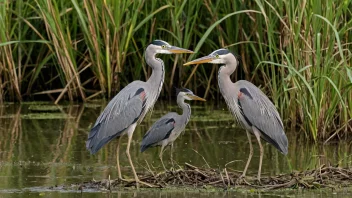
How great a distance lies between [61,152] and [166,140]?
48.6 inches

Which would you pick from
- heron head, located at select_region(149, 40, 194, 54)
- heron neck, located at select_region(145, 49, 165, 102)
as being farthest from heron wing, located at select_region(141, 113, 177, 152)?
heron head, located at select_region(149, 40, 194, 54)

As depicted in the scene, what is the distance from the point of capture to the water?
26.0 feet

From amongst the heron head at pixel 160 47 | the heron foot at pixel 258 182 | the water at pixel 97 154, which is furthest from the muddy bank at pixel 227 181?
the heron head at pixel 160 47

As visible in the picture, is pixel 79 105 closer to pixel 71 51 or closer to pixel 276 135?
pixel 71 51

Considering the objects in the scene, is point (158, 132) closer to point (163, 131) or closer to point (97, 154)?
point (163, 131)

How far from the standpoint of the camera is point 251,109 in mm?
8141

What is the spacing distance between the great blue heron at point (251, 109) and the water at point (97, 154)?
12.6 inches

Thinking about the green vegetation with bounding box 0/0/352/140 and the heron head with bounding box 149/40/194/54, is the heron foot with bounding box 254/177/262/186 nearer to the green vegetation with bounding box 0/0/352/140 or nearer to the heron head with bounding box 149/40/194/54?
the heron head with bounding box 149/40/194/54

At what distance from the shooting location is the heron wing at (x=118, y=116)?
7930 mm

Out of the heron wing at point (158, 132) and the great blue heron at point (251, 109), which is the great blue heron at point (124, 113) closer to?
the heron wing at point (158, 132)

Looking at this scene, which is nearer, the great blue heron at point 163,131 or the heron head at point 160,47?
the heron head at point 160,47

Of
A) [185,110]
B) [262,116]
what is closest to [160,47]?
[185,110]

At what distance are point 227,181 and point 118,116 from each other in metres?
1.19

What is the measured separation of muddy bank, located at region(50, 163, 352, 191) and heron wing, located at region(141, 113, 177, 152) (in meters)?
0.94
